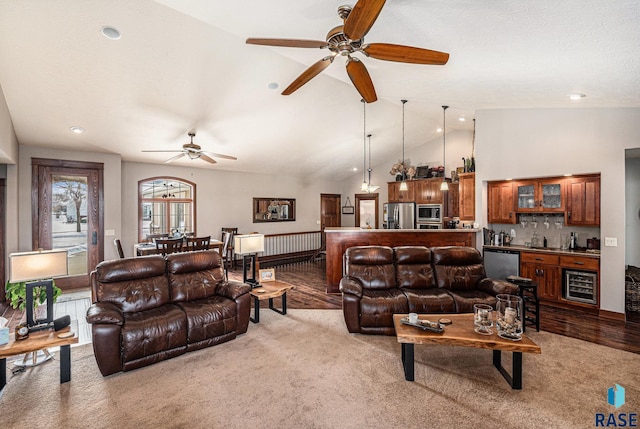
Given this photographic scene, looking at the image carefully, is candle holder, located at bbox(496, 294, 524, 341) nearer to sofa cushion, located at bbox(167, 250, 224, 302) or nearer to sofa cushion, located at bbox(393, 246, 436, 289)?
sofa cushion, located at bbox(393, 246, 436, 289)

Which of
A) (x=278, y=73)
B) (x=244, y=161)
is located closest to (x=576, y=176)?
(x=278, y=73)

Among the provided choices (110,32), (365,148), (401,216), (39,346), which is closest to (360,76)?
(110,32)

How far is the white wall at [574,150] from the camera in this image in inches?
174

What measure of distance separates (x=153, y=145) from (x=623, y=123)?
307 inches

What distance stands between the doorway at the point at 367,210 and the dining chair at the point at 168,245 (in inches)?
249

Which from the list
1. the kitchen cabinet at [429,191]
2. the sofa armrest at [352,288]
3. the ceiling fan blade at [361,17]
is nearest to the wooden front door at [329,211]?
the kitchen cabinet at [429,191]

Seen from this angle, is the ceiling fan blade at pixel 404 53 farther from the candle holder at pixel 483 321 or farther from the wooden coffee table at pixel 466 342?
the wooden coffee table at pixel 466 342

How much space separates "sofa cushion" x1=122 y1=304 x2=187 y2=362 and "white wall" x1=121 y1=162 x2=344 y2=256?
4.52m

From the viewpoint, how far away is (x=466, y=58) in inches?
131

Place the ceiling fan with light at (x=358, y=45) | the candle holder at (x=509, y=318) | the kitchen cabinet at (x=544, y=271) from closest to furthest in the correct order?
the ceiling fan with light at (x=358, y=45) → the candle holder at (x=509, y=318) → the kitchen cabinet at (x=544, y=271)

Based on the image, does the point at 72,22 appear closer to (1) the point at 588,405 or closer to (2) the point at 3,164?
(2) the point at 3,164

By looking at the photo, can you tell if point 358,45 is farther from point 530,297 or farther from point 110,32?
point 530,297

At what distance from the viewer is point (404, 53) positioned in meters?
2.41

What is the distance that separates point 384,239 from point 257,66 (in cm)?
359
